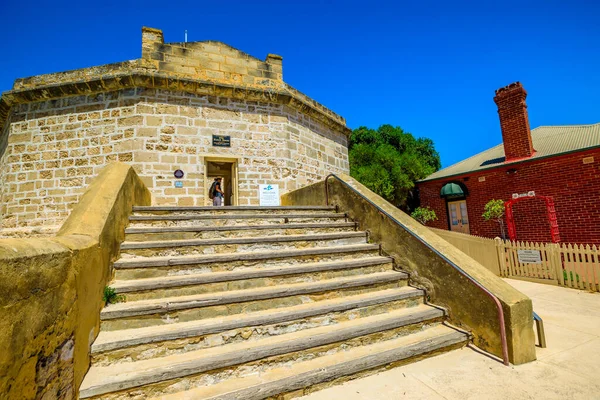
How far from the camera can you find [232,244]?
366 cm

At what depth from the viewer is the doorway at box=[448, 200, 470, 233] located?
13781mm

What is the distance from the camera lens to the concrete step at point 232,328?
221 centimetres

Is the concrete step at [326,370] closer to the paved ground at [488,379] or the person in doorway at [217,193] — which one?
the paved ground at [488,379]

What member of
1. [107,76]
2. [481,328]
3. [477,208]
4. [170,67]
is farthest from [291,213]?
[477,208]

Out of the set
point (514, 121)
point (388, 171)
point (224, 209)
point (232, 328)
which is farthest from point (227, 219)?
point (388, 171)

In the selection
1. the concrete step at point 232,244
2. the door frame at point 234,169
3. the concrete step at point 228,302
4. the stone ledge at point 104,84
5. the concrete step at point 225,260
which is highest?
the stone ledge at point 104,84

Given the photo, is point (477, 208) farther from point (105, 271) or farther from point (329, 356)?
point (105, 271)

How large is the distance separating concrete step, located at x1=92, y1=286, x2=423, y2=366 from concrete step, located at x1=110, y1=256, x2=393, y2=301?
0.37 m

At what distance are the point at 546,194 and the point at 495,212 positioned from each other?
1.75m

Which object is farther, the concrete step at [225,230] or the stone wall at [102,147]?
the stone wall at [102,147]

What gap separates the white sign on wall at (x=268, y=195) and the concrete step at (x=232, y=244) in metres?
4.46

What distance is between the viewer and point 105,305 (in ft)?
8.34

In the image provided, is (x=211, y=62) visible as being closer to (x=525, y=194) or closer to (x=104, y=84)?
(x=104, y=84)

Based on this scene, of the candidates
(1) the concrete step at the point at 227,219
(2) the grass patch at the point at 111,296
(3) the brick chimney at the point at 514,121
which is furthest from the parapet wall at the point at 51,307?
(3) the brick chimney at the point at 514,121
